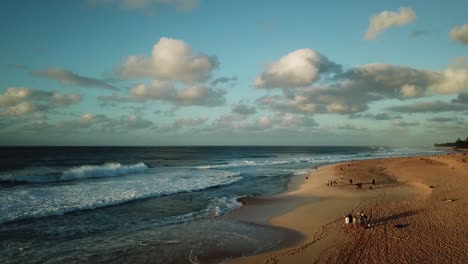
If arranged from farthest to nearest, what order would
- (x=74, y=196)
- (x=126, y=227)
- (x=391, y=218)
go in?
1. (x=74, y=196)
2. (x=391, y=218)
3. (x=126, y=227)

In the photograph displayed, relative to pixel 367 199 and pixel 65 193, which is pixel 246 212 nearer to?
pixel 367 199

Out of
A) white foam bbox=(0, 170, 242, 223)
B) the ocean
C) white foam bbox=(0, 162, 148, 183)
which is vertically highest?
white foam bbox=(0, 162, 148, 183)

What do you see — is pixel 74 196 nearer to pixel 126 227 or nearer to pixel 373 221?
pixel 126 227

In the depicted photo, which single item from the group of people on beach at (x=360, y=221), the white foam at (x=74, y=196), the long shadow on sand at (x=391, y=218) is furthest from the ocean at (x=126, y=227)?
the long shadow on sand at (x=391, y=218)

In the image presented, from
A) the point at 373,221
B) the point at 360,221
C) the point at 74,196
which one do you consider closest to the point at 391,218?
the point at 373,221

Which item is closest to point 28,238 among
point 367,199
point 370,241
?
point 370,241

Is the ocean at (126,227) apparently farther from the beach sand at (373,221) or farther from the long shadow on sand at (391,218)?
the long shadow on sand at (391,218)

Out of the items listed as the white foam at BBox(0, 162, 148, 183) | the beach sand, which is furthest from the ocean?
the white foam at BBox(0, 162, 148, 183)

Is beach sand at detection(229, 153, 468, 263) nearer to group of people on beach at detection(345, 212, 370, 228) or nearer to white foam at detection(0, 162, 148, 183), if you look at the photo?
group of people on beach at detection(345, 212, 370, 228)

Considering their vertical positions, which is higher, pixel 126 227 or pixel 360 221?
pixel 360 221
